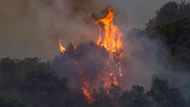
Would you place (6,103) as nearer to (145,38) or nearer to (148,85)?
(148,85)

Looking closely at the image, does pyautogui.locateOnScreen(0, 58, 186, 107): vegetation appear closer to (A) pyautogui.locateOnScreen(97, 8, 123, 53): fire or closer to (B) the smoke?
(B) the smoke

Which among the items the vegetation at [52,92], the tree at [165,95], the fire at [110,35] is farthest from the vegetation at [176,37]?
the tree at [165,95]

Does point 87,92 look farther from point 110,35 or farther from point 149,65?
point 149,65

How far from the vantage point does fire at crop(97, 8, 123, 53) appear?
173 ft

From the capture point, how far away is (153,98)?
46750mm

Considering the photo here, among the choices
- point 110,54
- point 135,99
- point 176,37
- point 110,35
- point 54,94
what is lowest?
point 135,99

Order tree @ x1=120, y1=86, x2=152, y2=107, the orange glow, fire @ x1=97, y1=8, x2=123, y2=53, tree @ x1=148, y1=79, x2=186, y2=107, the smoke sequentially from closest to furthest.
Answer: tree @ x1=120, y1=86, x2=152, y2=107 → tree @ x1=148, y1=79, x2=186, y2=107 → the orange glow → the smoke → fire @ x1=97, y1=8, x2=123, y2=53

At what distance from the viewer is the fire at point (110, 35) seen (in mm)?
52631

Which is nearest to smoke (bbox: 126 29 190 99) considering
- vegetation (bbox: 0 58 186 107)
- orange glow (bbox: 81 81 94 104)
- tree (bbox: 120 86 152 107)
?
vegetation (bbox: 0 58 186 107)

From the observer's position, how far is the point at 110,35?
176 feet

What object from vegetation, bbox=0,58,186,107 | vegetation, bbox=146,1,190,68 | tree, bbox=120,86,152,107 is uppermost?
vegetation, bbox=146,1,190,68

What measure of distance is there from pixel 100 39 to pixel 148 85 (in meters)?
4.68

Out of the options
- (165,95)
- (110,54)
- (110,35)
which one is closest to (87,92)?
(110,54)

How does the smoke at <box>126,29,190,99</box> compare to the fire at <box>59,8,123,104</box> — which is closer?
the fire at <box>59,8,123,104</box>
